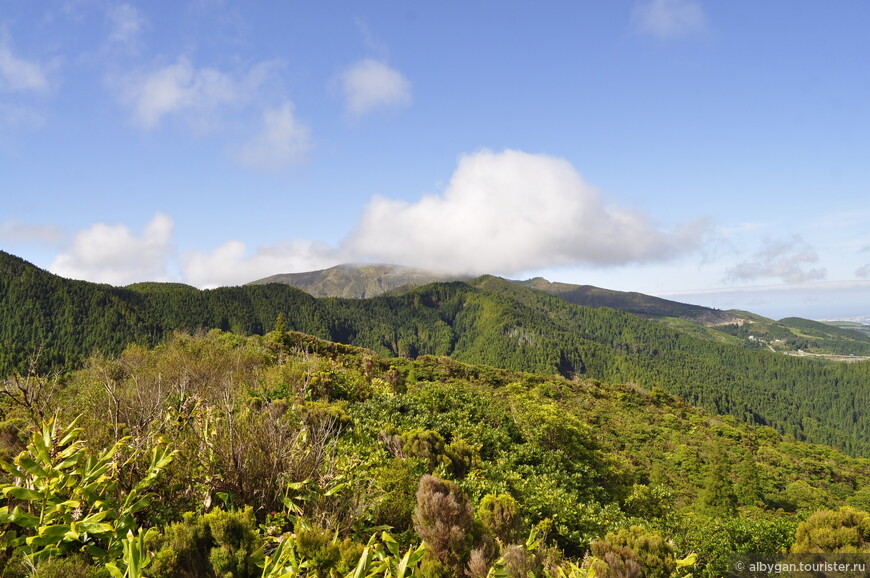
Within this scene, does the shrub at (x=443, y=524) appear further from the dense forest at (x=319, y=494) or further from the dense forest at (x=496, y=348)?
the dense forest at (x=496, y=348)

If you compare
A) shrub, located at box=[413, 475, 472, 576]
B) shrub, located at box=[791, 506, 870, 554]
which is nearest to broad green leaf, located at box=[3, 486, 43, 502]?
shrub, located at box=[413, 475, 472, 576]

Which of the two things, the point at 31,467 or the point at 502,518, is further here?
the point at 502,518

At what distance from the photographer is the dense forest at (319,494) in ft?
9.89

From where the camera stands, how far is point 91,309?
130250 mm

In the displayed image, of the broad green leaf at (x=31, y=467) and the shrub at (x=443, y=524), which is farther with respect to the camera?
the shrub at (x=443, y=524)

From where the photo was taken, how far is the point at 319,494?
16.8 ft

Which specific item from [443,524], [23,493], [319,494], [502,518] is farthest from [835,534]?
[23,493]

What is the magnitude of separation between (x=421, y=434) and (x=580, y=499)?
21.9 feet

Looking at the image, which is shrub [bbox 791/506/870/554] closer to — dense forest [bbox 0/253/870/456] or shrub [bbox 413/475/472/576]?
shrub [bbox 413/475/472/576]

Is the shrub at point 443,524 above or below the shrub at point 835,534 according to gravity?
above

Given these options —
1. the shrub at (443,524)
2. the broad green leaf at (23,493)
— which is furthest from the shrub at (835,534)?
the broad green leaf at (23,493)

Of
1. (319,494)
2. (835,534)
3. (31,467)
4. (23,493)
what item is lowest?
(835,534)

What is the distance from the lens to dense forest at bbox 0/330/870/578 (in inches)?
119

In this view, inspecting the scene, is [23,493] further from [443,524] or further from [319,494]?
[443,524]
